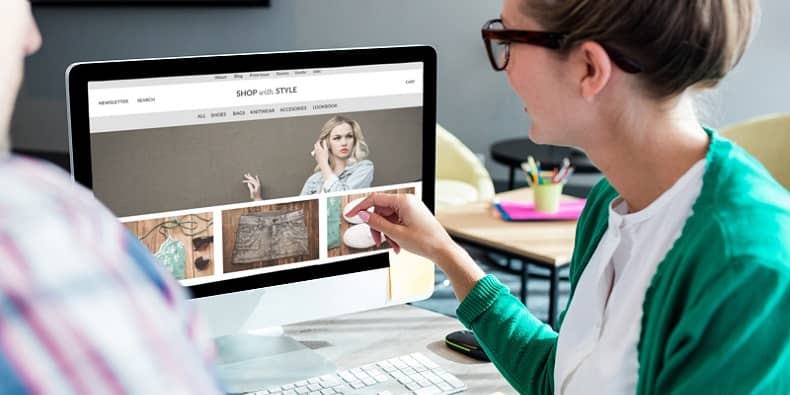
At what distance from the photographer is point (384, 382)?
141 cm

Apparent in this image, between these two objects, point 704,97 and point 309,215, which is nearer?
point 704,97

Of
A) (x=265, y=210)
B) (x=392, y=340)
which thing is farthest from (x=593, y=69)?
(x=392, y=340)

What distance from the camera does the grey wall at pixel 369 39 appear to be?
4691mm

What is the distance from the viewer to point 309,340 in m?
1.60

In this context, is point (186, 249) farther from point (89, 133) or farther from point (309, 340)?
point (309, 340)

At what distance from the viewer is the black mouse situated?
153 cm

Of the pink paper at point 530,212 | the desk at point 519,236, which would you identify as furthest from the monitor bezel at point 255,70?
the pink paper at point 530,212

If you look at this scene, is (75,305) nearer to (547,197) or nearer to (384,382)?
(384,382)

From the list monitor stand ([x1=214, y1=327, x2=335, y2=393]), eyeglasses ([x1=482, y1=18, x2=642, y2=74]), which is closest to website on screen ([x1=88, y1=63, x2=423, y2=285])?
monitor stand ([x1=214, y1=327, x2=335, y2=393])

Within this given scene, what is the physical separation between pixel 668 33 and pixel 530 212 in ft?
6.17

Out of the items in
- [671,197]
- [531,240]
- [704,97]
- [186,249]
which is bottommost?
[531,240]

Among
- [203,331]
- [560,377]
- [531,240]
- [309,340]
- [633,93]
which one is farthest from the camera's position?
[531,240]

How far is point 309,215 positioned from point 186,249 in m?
0.19

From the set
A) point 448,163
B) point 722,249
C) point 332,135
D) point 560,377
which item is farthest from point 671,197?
point 448,163
